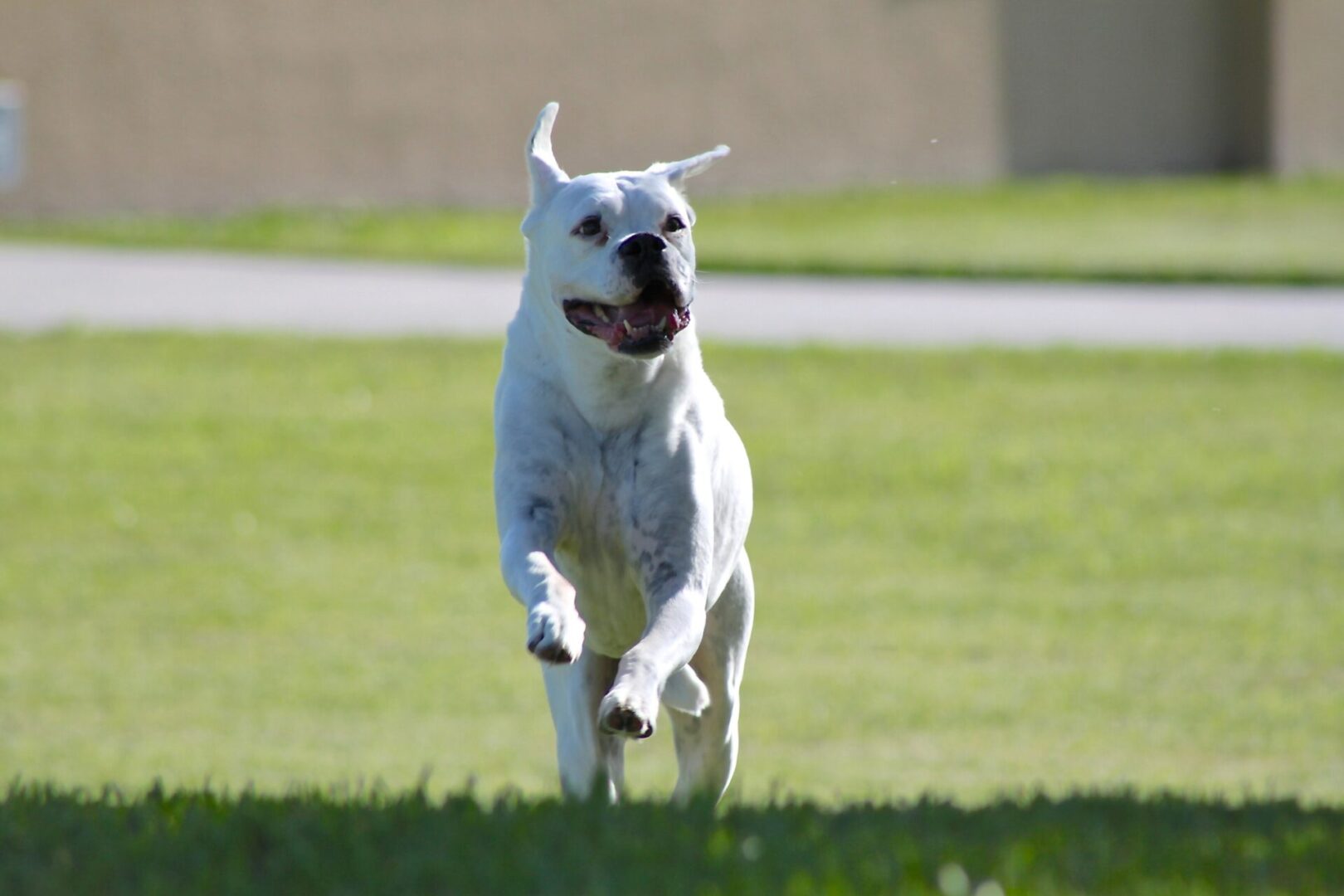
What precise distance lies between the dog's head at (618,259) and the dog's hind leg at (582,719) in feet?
2.60

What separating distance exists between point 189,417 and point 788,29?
1294 centimetres

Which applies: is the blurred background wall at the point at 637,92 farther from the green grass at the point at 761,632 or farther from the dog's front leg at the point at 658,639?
the dog's front leg at the point at 658,639

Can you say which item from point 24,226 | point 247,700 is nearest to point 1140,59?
point 24,226

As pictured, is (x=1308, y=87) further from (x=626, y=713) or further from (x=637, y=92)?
(x=626, y=713)

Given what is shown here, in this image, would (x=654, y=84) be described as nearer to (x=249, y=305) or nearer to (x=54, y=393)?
(x=249, y=305)

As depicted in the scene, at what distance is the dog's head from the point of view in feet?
13.4

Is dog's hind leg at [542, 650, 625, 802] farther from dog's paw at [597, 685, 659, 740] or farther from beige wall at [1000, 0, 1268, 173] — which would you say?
beige wall at [1000, 0, 1268, 173]

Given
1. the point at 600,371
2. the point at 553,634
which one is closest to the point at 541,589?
the point at 553,634

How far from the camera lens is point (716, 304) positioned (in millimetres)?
16578

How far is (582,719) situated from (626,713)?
833 millimetres

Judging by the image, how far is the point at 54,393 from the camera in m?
13.5

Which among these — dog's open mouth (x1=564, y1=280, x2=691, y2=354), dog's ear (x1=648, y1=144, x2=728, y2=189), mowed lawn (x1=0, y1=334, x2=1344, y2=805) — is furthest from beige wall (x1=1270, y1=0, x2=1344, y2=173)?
dog's open mouth (x1=564, y1=280, x2=691, y2=354)

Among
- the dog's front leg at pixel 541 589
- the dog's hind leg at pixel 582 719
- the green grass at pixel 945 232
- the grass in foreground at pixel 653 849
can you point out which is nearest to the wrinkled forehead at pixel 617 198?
the dog's front leg at pixel 541 589

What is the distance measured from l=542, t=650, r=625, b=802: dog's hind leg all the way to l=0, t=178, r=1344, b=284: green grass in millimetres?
14440
